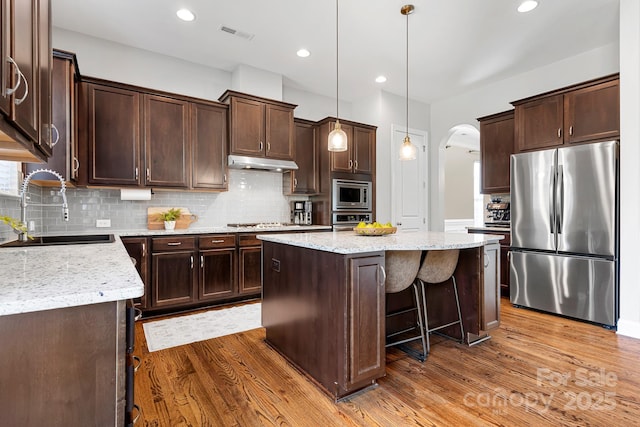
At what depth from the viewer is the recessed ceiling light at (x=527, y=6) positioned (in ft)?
10.1

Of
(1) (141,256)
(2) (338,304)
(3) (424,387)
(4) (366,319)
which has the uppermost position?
(1) (141,256)

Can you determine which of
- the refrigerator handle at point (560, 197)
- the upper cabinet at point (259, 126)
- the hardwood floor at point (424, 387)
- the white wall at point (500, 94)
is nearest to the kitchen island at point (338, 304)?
the hardwood floor at point (424, 387)

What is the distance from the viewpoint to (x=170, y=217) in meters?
3.77

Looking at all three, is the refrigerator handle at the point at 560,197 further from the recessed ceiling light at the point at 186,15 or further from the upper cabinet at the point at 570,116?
the recessed ceiling light at the point at 186,15

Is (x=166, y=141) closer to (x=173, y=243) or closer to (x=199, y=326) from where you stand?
(x=173, y=243)

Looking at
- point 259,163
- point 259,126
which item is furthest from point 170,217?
point 259,126

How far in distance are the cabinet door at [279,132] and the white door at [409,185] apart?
1.80 meters

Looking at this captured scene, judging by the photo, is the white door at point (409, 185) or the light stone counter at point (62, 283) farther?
the white door at point (409, 185)

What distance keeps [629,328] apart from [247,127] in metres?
4.44

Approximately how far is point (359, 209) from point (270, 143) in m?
1.69

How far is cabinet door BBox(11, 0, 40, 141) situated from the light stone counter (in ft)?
1.58

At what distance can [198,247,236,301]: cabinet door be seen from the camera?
3.69 m

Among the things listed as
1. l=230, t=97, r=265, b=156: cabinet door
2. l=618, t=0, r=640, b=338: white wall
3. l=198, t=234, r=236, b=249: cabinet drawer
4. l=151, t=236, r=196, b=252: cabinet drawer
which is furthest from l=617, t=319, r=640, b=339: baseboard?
l=151, t=236, r=196, b=252: cabinet drawer

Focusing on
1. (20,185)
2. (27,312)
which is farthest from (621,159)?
(20,185)
